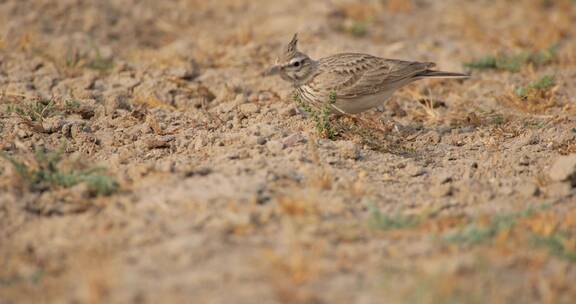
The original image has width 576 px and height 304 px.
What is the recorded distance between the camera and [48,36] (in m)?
9.01

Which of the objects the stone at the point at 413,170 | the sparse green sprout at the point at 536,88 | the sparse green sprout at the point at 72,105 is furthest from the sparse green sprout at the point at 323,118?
the sparse green sprout at the point at 536,88

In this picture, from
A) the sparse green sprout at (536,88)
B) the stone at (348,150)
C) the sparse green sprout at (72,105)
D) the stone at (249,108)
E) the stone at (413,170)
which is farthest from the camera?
the sparse green sprout at (536,88)

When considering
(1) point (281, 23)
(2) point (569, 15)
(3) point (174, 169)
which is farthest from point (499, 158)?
(2) point (569, 15)

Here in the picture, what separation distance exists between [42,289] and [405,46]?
256 inches

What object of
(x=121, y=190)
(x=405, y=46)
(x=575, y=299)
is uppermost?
(x=405, y=46)

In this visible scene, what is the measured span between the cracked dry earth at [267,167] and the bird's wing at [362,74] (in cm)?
39

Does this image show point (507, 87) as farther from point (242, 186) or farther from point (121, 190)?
point (121, 190)

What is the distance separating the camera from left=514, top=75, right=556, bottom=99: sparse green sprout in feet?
24.7

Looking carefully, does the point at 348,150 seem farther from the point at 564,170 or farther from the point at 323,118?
the point at 564,170

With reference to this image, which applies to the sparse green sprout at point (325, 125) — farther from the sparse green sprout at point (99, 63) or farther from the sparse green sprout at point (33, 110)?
the sparse green sprout at point (99, 63)

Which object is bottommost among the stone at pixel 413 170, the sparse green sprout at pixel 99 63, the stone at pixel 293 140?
the stone at pixel 413 170

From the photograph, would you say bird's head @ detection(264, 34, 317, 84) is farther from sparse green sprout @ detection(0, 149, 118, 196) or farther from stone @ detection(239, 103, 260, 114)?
sparse green sprout @ detection(0, 149, 118, 196)

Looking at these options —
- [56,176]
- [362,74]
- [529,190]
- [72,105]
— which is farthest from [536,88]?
[56,176]

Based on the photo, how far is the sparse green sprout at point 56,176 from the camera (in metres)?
5.00
